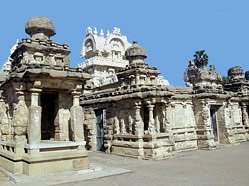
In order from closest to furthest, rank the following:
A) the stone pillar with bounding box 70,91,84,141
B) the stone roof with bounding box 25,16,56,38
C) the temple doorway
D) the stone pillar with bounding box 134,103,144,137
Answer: the stone pillar with bounding box 70,91,84,141
the stone roof with bounding box 25,16,56,38
the stone pillar with bounding box 134,103,144,137
the temple doorway

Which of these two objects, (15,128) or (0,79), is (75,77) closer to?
(15,128)

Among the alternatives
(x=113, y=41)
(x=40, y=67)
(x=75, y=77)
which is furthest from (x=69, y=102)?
(x=113, y=41)

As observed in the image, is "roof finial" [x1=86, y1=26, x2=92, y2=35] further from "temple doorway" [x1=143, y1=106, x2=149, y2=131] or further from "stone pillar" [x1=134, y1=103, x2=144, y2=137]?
"stone pillar" [x1=134, y1=103, x2=144, y2=137]

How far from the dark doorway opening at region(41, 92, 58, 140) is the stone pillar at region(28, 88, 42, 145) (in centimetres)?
187

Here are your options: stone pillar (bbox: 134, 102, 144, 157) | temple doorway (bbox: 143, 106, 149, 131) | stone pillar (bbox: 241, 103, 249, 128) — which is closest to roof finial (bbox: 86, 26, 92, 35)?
stone pillar (bbox: 241, 103, 249, 128)

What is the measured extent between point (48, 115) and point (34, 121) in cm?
234

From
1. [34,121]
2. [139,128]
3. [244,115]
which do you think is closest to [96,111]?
[139,128]

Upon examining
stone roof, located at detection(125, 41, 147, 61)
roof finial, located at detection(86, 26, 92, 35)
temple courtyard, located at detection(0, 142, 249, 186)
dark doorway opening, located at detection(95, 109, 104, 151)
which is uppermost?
roof finial, located at detection(86, 26, 92, 35)

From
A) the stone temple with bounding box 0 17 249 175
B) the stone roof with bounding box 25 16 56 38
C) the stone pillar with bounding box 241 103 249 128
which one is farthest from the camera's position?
the stone pillar with bounding box 241 103 249 128

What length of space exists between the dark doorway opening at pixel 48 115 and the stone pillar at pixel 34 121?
1870mm

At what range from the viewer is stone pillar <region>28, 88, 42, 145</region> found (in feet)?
24.5

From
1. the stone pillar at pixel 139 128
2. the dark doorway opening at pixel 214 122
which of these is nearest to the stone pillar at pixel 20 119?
the stone pillar at pixel 139 128

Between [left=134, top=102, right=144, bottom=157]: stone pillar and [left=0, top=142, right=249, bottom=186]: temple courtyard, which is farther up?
[left=134, top=102, right=144, bottom=157]: stone pillar

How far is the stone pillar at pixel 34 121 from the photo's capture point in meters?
7.48
